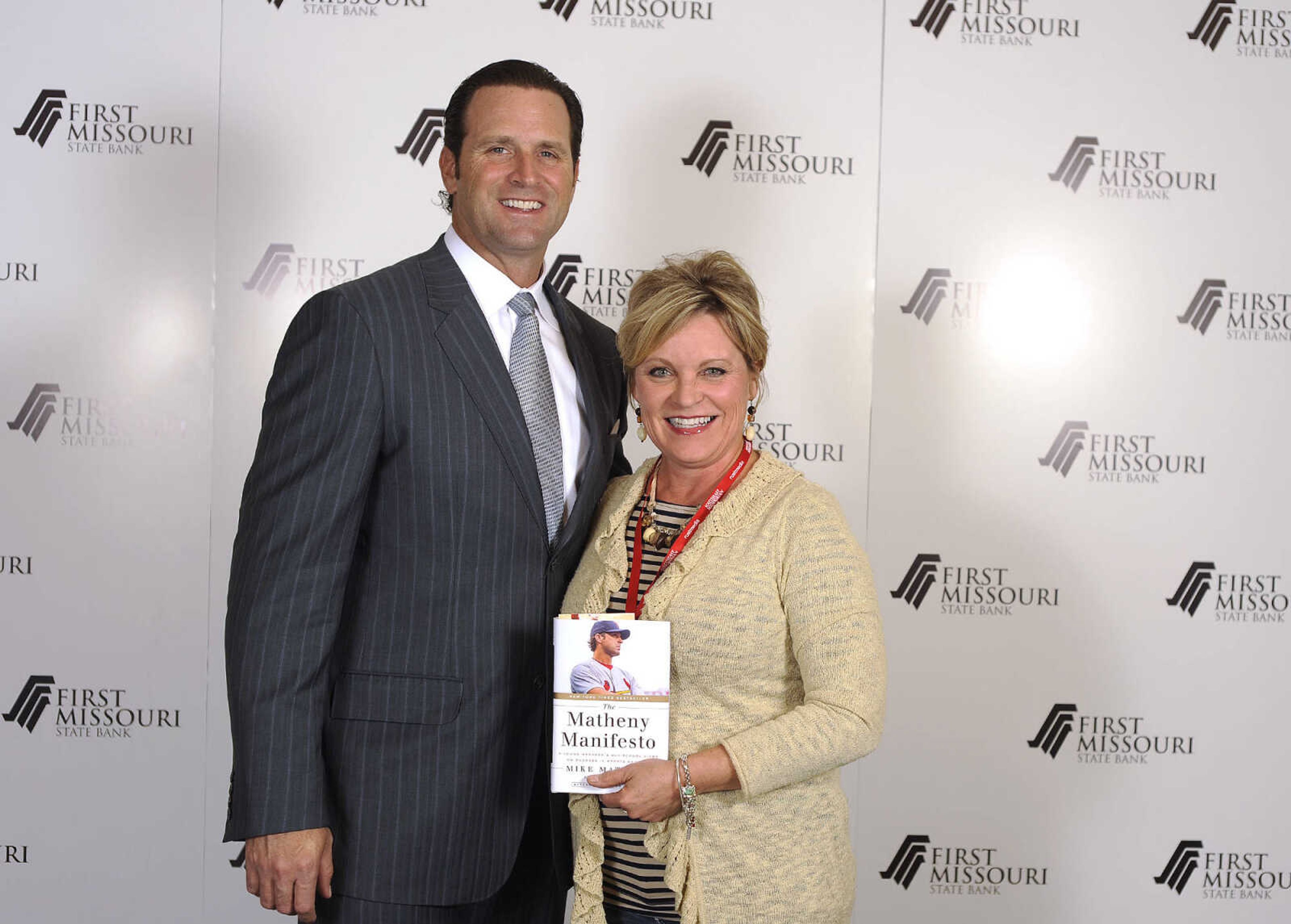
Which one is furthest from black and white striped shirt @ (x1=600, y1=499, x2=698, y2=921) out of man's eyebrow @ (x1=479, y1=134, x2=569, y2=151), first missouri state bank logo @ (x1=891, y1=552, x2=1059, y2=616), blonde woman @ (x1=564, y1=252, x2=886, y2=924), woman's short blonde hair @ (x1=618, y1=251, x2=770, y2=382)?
first missouri state bank logo @ (x1=891, y1=552, x2=1059, y2=616)

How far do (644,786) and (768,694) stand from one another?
0.96 ft

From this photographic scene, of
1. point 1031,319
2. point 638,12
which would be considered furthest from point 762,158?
point 1031,319

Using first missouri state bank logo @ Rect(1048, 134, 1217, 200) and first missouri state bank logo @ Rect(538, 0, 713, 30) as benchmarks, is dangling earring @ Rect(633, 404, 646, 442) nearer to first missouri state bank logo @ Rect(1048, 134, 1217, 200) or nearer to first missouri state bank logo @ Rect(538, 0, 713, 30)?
first missouri state bank logo @ Rect(538, 0, 713, 30)

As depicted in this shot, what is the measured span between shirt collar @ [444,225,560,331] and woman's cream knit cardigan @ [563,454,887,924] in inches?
25.0

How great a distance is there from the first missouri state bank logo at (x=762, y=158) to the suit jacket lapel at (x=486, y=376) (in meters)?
1.76

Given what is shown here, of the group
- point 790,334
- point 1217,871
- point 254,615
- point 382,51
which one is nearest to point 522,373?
point 254,615

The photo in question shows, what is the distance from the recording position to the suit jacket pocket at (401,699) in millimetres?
1995

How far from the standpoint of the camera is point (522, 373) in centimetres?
216

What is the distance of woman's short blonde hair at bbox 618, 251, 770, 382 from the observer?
202 cm

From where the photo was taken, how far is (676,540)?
2.03 m

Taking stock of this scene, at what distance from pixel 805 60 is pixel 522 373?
6.67 feet

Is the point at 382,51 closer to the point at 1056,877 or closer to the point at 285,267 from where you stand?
the point at 285,267

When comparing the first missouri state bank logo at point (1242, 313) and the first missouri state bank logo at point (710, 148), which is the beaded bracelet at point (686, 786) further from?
the first missouri state bank logo at point (1242, 313)

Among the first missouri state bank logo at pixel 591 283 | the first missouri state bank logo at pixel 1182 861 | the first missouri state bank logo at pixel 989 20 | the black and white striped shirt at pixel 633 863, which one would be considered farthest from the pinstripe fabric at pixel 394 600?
the first missouri state bank logo at pixel 1182 861
